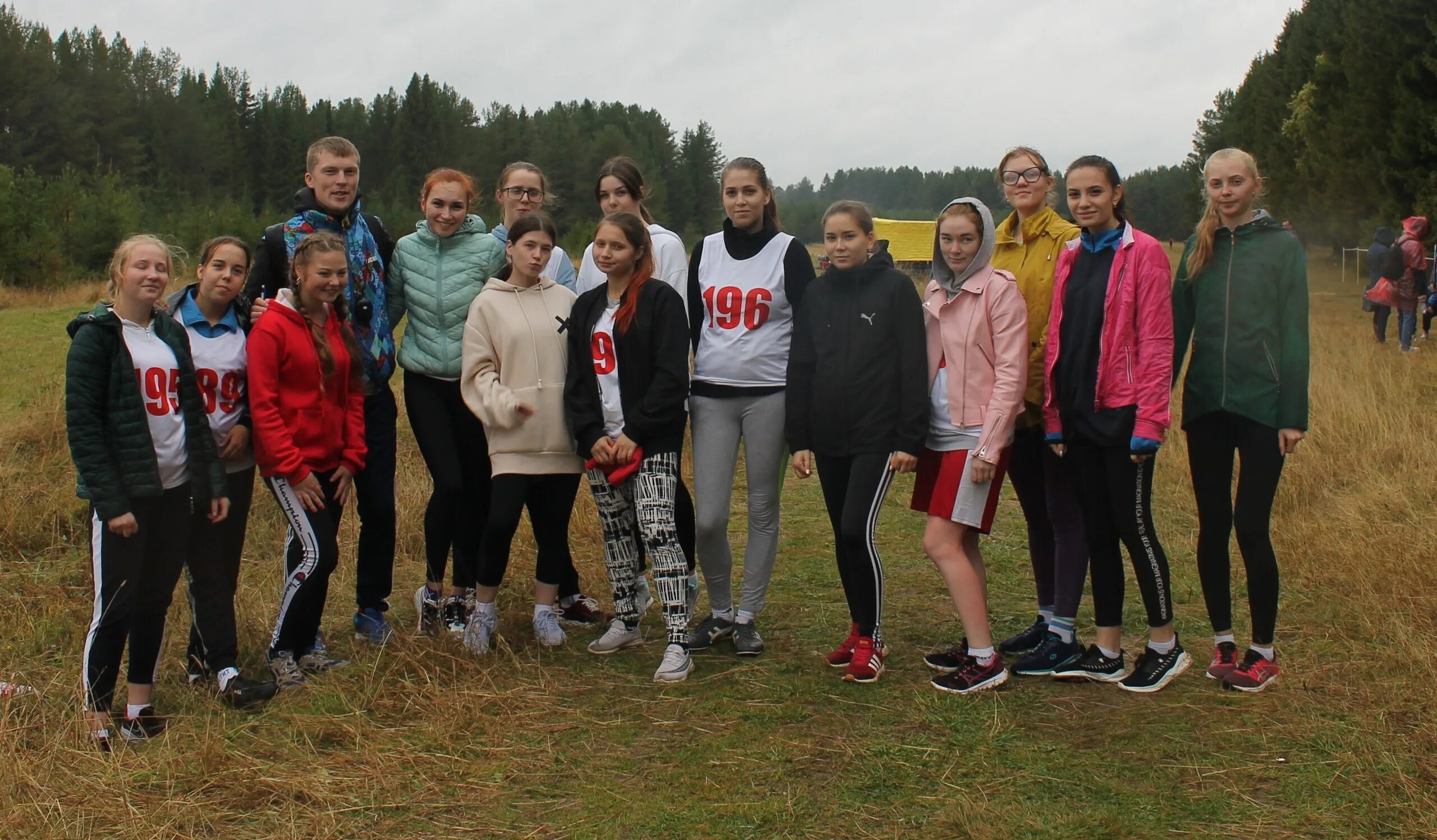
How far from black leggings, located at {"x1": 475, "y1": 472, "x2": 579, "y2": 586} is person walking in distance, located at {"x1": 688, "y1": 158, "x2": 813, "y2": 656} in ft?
2.03

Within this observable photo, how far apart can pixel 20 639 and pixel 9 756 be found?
5.76 ft

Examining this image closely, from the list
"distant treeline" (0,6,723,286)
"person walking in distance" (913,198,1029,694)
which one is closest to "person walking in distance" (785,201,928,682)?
"person walking in distance" (913,198,1029,694)

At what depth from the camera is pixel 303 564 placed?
4.59 metres

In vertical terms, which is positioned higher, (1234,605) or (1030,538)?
(1030,538)

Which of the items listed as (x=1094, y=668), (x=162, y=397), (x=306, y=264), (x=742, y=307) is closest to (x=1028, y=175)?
(x=742, y=307)

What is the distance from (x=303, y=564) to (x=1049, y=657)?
2.98 m

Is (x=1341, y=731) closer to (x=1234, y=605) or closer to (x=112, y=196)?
(x=1234, y=605)

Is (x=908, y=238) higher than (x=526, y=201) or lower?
higher

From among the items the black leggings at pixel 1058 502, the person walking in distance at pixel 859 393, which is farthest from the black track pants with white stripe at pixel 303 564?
the black leggings at pixel 1058 502

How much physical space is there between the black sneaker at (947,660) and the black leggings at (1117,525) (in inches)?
22.8

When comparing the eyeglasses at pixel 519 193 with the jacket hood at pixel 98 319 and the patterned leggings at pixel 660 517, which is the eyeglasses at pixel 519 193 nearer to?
the patterned leggings at pixel 660 517

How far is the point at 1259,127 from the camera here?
45750 millimetres

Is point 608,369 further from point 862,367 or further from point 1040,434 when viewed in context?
point 1040,434

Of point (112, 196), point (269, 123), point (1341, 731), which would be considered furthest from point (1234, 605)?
point (269, 123)
